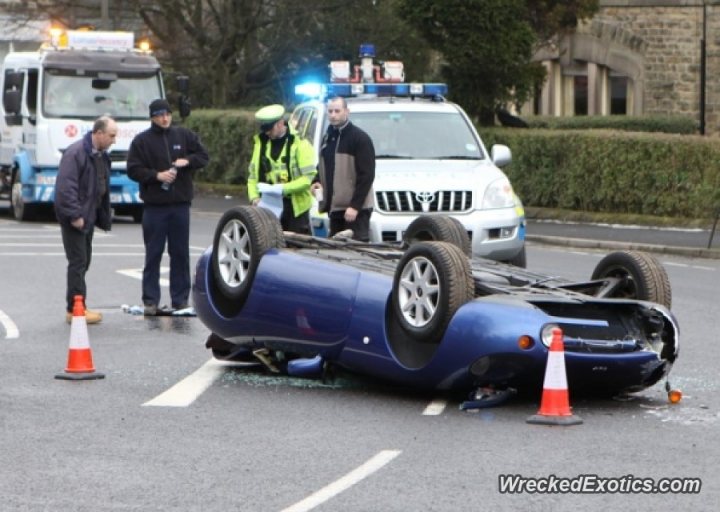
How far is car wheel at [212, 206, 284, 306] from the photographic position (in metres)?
11.6

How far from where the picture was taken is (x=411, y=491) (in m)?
8.15

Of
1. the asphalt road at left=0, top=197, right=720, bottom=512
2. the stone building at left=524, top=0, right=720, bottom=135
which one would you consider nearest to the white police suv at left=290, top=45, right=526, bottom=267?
the asphalt road at left=0, top=197, right=720, bottom=512

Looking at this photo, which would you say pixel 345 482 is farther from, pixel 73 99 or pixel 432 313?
pixel 73 99

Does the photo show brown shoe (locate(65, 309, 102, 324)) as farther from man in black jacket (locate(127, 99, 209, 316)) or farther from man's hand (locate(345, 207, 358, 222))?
man's hand (locate(345, 207, 358, 222))

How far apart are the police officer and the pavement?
32.3 ft

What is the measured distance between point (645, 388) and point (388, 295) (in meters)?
1.64

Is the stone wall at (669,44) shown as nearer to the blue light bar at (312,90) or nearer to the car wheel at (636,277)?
the blue light bar at (312,90)

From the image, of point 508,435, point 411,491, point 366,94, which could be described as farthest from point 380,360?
point 366,94

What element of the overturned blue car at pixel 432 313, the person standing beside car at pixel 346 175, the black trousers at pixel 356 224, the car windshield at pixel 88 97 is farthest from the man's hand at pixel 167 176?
the car windshield at pixel 88 97

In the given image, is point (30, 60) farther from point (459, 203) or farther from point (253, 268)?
point (253, 268)

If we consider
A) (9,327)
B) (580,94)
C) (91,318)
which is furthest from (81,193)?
(580,94)

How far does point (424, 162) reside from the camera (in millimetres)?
19000

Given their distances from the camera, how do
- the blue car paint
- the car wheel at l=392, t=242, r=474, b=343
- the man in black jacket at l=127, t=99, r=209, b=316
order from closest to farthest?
the blue car paint, the car wheel at l=392, t=242, r=474, b=343, the man in black jacket at l=127, t=99, r=209, b=316

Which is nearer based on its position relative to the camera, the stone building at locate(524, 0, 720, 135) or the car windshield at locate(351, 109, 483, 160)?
the car windshield at locate(351, 109, 483, 160)
